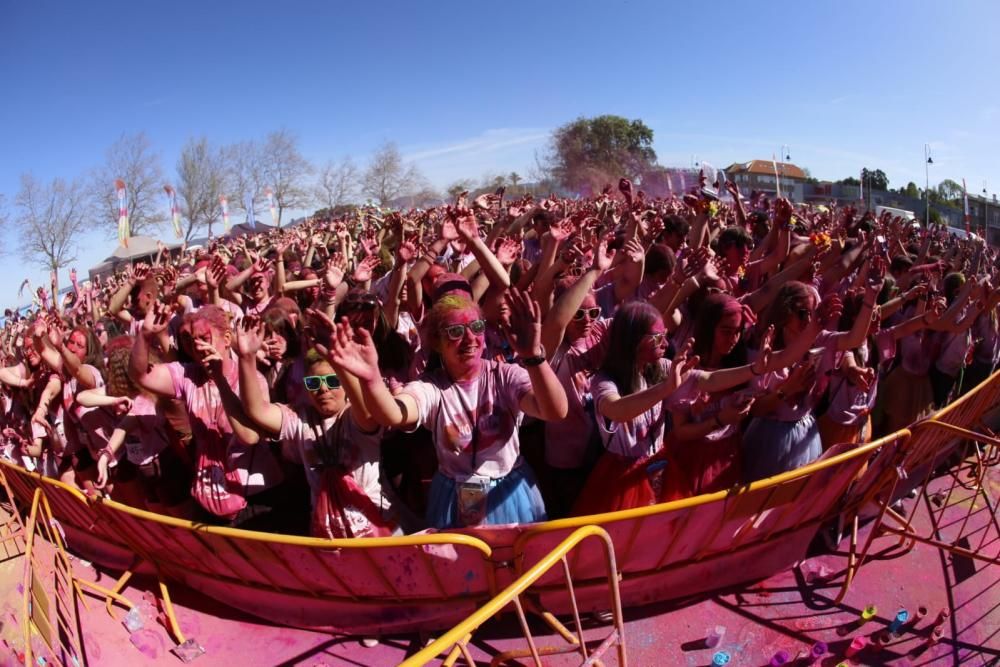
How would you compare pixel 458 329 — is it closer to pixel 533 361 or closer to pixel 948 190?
pixel 533 361

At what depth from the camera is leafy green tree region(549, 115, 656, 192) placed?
55.1 meters

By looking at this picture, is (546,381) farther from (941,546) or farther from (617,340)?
(941,546)

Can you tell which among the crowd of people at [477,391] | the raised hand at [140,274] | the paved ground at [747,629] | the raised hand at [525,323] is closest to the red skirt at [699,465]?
the crowd of people at [477,391]

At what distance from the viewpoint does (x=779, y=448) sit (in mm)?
3318

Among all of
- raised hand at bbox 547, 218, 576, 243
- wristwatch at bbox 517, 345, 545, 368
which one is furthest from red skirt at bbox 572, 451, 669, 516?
raised hand at bbox 547, 218, 576, 243

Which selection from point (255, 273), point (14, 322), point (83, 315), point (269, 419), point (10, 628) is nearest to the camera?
point (269, 419)

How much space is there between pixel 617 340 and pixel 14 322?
30.4 ft

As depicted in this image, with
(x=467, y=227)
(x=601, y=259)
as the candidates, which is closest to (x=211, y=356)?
(x=467, y=227)

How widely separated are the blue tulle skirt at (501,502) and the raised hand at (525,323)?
2.58 ft

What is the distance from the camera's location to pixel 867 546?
10.5ft

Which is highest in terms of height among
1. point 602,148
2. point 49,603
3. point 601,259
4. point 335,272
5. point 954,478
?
point 602,148

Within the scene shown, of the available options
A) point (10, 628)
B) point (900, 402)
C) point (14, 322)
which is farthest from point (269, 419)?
point (14, 322)

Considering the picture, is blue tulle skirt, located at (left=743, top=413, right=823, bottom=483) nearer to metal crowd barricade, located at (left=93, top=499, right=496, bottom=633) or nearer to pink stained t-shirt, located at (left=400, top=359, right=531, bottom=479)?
pink stained t-shirt, located at (left=400, top=359, right=531, bottom=479)

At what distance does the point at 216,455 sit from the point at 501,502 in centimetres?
169
